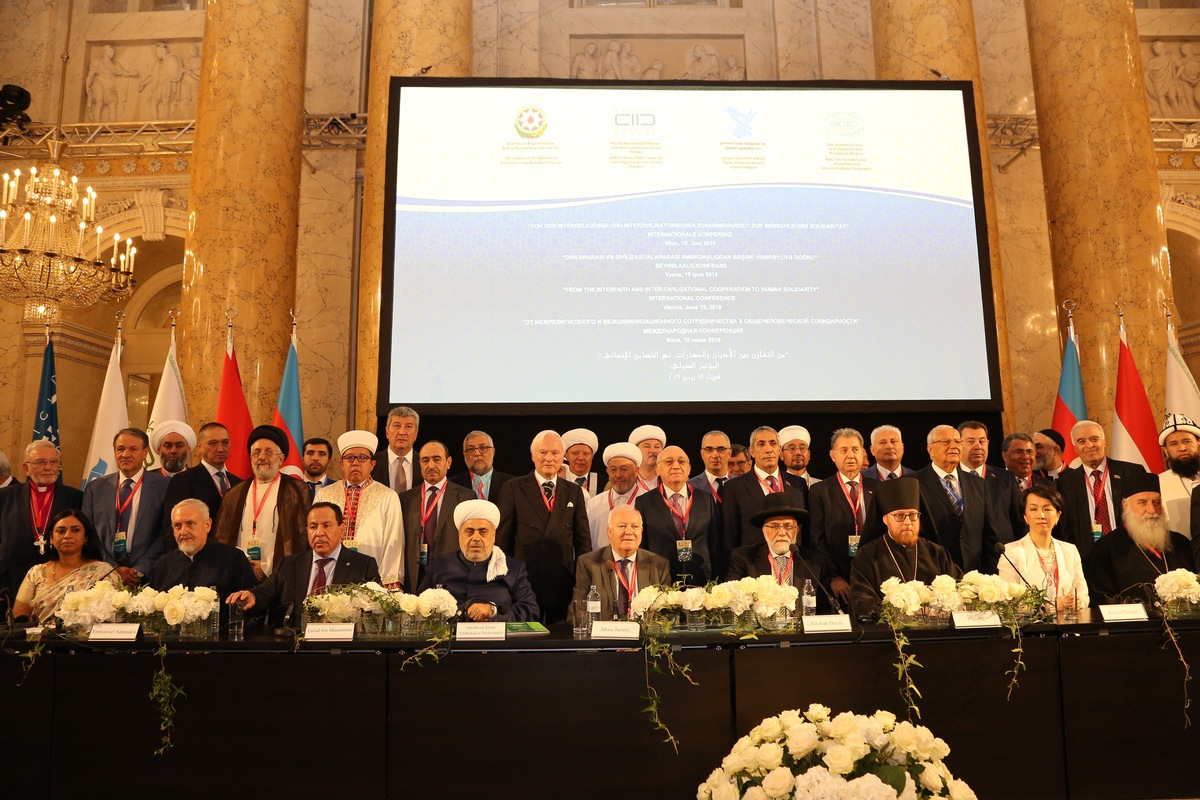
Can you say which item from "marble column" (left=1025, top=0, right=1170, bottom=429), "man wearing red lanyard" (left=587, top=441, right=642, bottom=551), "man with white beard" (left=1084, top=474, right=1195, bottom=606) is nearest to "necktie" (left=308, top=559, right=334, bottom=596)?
"man wearing red lanyard" (left=587, top=441, right=642, bottom=551)

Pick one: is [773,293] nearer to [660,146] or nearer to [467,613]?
[660,146]

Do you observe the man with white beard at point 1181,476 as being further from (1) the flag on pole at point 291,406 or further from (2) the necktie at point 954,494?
(1) the flag on pole at point 291,406

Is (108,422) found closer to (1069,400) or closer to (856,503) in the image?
(856,503)

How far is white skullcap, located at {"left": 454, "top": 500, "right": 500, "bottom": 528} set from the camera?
16.8ft

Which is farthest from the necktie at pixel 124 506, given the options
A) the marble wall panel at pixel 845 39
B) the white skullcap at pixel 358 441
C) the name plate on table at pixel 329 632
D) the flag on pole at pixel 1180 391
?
the marble wall panel at pixel 845 39

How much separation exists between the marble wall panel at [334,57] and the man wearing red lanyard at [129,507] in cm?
475

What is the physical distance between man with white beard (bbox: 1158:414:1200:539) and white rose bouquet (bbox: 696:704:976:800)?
4381mm

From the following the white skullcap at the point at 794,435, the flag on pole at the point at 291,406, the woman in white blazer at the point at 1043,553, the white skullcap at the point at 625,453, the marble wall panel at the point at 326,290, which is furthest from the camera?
the marble wall panel at the point at 326,290

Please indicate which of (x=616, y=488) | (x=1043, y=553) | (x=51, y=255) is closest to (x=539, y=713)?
(x=616, y=488)

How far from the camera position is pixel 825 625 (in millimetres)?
3883

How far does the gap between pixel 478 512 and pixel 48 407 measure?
577 centimetres

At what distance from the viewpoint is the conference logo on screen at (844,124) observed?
7.64 m

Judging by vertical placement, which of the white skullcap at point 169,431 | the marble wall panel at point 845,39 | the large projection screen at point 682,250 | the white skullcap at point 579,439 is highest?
the marble wall panel at point 845,39

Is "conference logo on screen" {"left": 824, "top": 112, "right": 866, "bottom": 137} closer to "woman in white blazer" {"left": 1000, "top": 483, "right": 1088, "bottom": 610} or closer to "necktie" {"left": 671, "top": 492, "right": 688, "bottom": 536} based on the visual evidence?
"necktie" {"left": 671, "top": 492, "right": 688, "bottom": 536}
